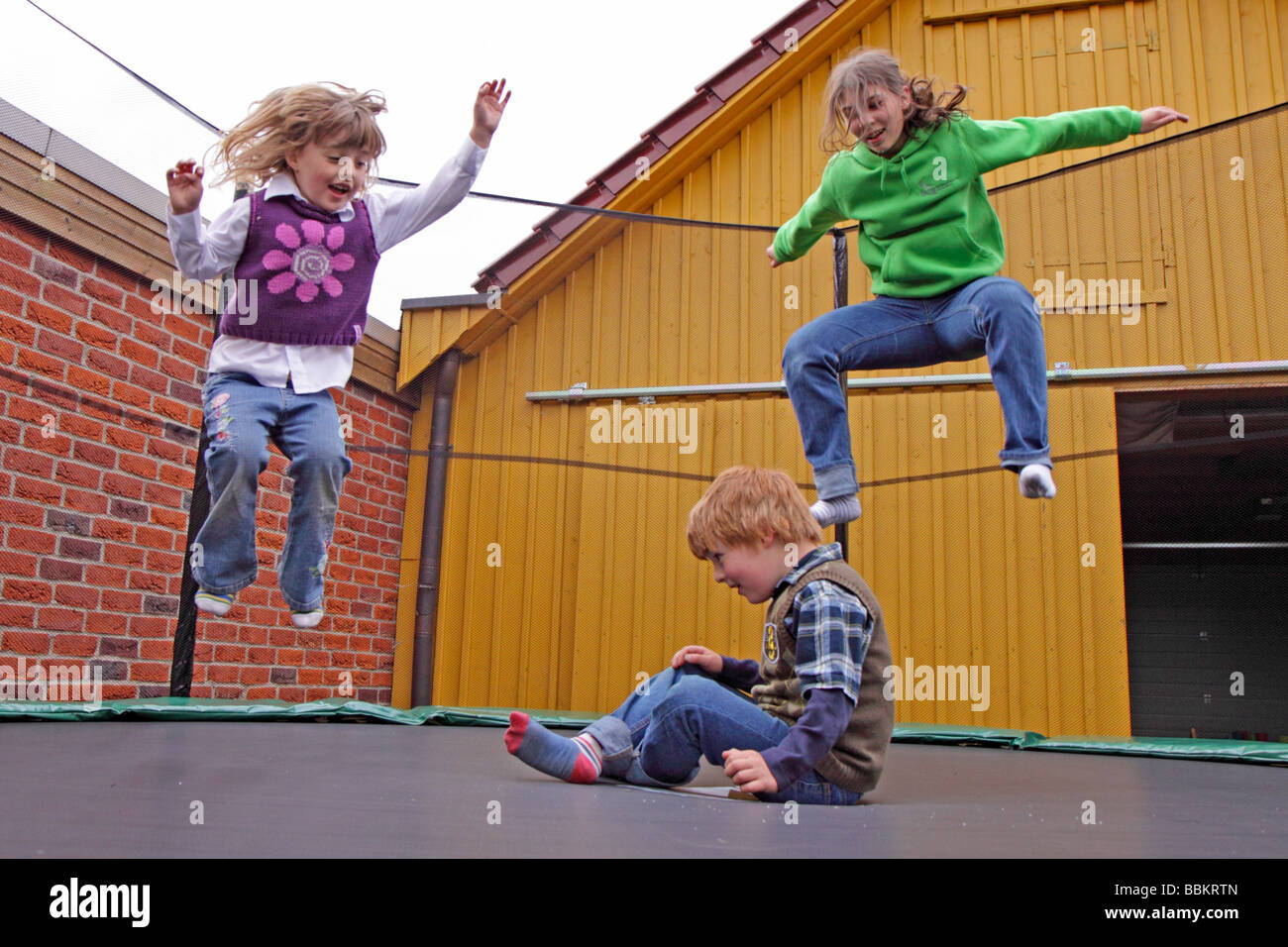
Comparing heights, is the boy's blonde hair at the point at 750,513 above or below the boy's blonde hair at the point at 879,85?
below

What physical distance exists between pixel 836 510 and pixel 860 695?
68 centimetres

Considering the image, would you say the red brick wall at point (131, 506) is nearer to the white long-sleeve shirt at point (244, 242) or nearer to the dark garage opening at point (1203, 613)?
the white long-sleeve shirt at point (244, 242)

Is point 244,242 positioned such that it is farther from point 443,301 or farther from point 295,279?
point 443,301

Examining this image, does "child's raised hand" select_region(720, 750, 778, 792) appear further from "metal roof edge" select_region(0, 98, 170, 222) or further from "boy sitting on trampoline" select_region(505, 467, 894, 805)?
"metal roof edge" select_region(0, 98, 170, 222)

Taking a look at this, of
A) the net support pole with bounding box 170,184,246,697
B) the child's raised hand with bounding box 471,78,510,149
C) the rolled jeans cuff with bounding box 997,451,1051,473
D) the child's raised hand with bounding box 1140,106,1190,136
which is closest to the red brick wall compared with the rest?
the net support pole with bounding box 170,184,246,697

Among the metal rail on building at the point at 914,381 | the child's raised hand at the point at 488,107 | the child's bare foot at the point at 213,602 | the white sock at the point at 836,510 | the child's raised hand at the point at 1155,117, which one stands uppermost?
the child's raised hand at the point at 1155,117

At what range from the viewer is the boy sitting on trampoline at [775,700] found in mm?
1299

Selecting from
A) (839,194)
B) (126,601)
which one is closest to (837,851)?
(839,194)

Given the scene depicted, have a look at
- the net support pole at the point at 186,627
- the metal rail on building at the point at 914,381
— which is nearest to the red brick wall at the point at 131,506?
the net support pole at the point at 186,627

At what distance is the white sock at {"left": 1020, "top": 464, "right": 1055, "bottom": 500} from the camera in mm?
1781

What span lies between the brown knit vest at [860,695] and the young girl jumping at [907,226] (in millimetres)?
585

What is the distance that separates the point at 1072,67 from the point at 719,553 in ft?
A: 13.1

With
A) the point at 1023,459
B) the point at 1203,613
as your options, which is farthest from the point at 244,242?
the point at 1203,613
